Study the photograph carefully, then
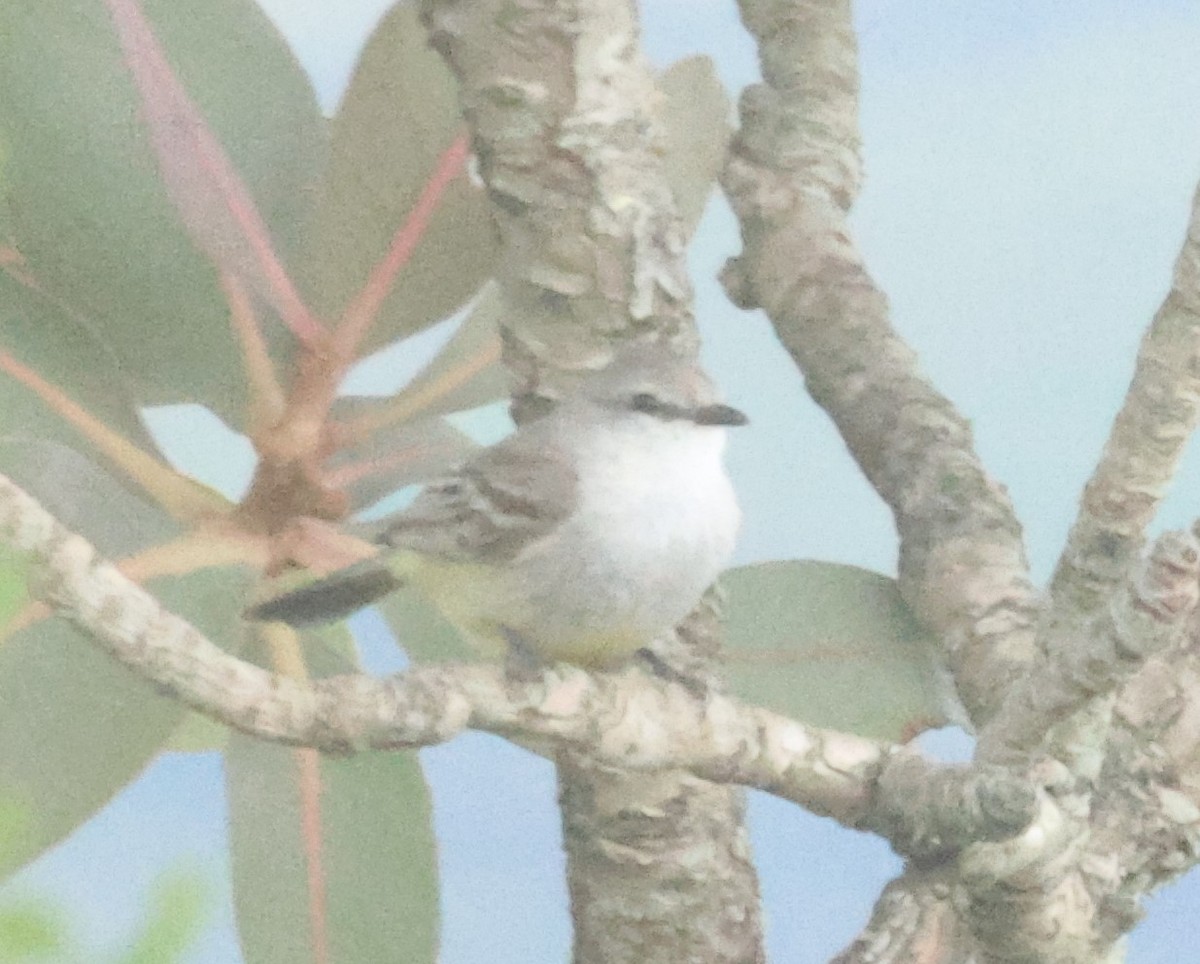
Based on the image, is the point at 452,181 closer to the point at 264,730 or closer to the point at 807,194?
the point at 807,194

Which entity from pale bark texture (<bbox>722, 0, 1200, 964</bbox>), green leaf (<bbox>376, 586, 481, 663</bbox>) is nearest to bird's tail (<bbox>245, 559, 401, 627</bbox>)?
green leaf (<bbox>376, 586, 481, 663</bbox>)

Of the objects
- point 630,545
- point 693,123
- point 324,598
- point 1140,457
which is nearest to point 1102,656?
point 1140,457

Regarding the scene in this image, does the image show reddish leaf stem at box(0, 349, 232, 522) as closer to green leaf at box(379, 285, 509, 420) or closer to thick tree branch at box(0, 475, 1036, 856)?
green leaf at box(379, 285, 509, 420)

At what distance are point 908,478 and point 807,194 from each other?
0.18 meters

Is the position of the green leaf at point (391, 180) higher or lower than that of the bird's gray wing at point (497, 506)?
higher

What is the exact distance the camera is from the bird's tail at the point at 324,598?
2.07ft

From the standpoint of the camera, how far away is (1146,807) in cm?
58

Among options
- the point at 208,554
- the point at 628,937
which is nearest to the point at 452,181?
the point at 208,554

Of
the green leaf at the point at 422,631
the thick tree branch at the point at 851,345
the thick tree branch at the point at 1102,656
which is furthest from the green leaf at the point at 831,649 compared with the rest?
the thick tree branch at the point at 1102,656

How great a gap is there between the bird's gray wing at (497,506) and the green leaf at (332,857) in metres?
0.13

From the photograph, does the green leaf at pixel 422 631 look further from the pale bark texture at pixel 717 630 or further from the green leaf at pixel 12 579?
the green leaf at pixel 12 579

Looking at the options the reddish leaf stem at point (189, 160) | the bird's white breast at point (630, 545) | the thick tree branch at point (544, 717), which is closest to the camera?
the thick tree branch at point (544, 717)

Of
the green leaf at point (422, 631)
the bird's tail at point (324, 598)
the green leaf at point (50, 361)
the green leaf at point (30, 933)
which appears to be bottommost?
the green leaf at point (422, 631)

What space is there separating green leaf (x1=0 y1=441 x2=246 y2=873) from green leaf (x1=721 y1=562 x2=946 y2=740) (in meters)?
0.27
